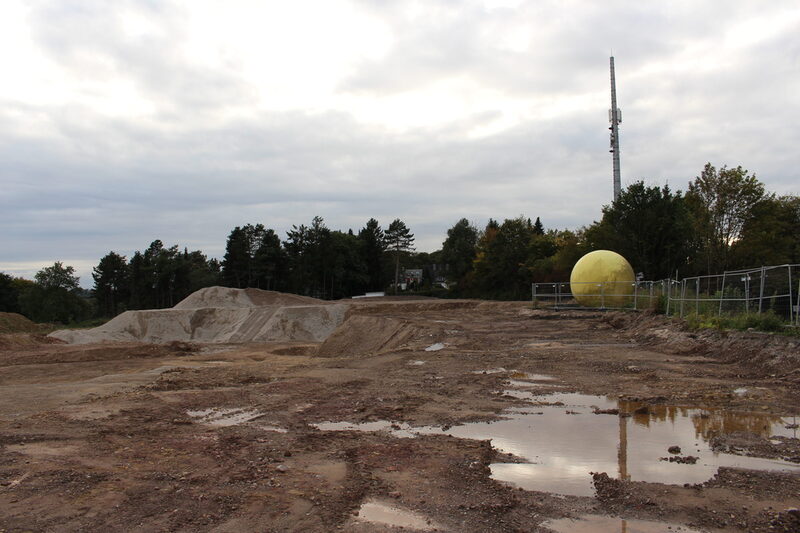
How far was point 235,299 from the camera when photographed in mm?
48188

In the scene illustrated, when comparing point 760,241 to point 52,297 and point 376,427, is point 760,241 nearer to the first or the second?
point 376,427

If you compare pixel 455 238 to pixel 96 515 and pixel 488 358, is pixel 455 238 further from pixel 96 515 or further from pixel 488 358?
pixel 96 515

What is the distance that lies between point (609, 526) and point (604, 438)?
2.97m

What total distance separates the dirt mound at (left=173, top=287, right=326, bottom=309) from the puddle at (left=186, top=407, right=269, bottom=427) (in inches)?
1444

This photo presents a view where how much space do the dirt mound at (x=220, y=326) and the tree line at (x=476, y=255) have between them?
A: 23059 mm

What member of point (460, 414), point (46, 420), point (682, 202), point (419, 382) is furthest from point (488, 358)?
point (682, 202)

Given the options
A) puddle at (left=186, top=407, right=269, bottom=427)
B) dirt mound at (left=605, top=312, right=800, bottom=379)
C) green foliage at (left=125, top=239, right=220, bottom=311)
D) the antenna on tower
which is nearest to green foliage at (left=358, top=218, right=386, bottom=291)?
green foliage at (left=125, top=239, right=220, bottom=311)

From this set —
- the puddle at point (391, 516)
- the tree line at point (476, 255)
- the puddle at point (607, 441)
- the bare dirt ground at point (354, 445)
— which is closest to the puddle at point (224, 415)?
the bare dirt ground at point (354, 445)

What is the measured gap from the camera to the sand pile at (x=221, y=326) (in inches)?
1454

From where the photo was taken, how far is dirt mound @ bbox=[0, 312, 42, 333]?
1582 inches

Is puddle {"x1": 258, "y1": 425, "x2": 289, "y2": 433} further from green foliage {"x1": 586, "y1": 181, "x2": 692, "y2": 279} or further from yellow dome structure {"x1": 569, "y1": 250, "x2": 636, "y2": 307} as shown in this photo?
green foliage {"x1": 586, "y1": 181, "x2": 692, "y2": 279}

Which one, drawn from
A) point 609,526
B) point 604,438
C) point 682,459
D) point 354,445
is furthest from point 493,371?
point 609,526

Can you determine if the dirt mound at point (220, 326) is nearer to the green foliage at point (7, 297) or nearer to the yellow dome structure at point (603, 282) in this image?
the yellow dome structure at point (603, 282)

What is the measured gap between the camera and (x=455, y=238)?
90.6 m
